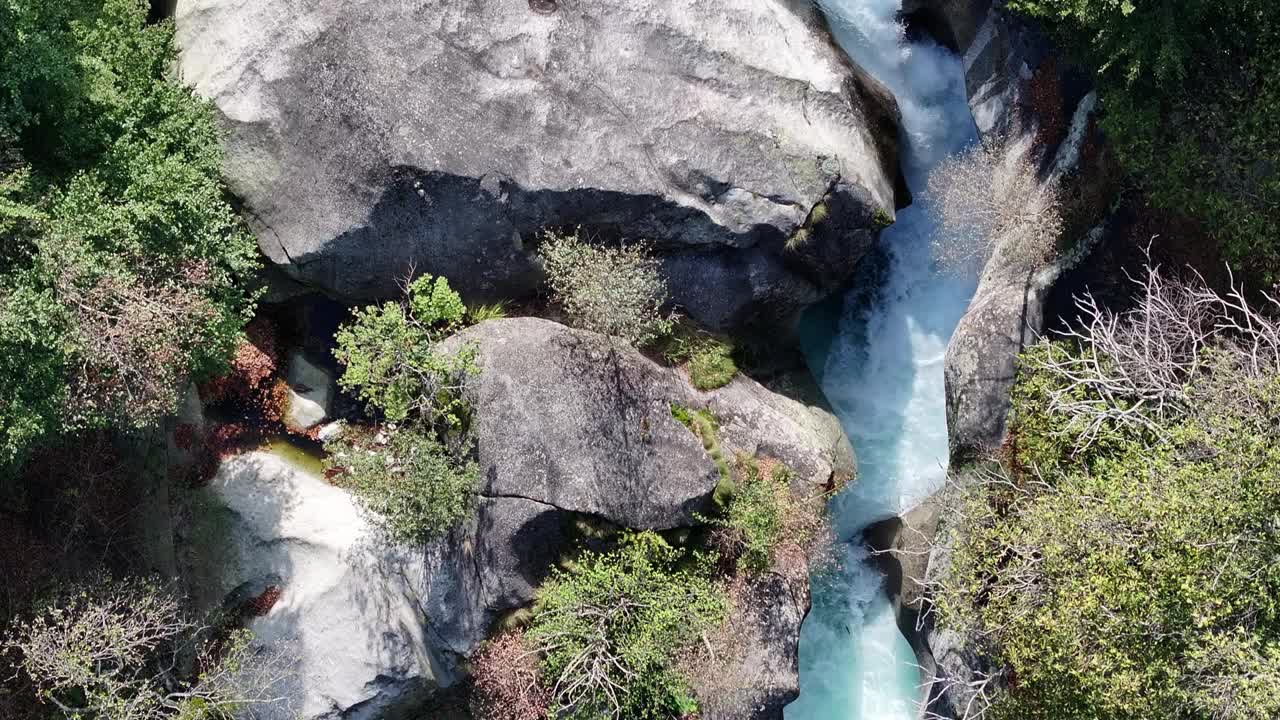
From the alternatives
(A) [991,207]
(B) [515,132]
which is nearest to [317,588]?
(B) [515,132]

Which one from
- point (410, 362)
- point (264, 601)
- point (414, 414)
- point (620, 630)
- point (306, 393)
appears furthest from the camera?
point (306, 393)

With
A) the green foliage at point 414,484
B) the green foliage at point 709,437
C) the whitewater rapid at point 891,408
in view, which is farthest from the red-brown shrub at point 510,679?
the whitewater rapid at point 891,408

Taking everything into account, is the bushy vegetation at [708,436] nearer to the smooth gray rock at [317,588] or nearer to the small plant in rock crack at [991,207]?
the smooth gray rock at [317,588]

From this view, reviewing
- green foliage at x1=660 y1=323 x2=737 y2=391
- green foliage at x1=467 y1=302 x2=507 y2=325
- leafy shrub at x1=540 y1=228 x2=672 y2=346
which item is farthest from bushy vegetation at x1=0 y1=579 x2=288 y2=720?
green foliage at x1=660 y1=323 x2=737 y2=391

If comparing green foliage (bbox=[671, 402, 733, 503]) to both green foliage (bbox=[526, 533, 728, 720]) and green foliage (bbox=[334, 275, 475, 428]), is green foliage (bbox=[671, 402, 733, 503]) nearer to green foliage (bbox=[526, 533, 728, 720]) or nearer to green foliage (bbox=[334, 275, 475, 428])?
green foliage (bbox=[526, 533, 728, 720])

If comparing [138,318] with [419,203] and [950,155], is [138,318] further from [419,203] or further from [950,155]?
[950,155]

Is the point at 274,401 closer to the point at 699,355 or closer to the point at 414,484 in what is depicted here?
the point at 414,484
